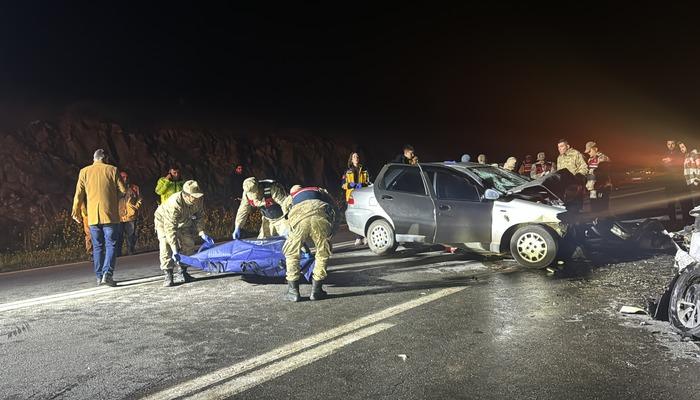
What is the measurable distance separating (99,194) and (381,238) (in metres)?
4.31

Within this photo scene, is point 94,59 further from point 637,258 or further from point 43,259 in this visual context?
point 637,258

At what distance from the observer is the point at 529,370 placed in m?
3.93

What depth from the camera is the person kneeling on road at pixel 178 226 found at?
738cm

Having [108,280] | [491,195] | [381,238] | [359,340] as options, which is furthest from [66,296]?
[491,195]

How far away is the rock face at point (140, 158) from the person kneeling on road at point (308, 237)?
1059 centimetres

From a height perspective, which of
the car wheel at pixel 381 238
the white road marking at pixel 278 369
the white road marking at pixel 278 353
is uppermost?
the car wheel at pixel 381 238

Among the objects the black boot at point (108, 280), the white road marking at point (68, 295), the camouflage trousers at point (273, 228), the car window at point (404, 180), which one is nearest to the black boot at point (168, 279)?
the white road marking at point (68, 295)

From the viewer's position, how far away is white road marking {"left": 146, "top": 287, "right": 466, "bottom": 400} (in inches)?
147

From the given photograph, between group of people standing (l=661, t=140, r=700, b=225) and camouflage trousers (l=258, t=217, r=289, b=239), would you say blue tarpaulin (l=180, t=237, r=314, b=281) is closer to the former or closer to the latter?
camouflage trousers (l=258, t=217, r=289, b=239)

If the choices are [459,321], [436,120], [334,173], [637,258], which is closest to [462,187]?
[637,258]

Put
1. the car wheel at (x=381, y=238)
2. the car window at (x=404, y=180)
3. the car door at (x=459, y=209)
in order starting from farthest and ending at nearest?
the car wheel at (x=381, y=238) < the car window at (x=404, y=180) < the car door at (x=459, y=209)

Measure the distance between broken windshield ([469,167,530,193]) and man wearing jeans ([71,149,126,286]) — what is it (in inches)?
209

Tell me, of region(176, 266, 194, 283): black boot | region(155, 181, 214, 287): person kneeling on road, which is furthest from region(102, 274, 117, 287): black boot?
region(176, 266, 194, 283): black boot

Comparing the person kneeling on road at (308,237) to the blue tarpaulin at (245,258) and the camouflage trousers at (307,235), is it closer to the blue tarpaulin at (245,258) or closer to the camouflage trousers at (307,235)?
the camouflage trousers at (307,235)
